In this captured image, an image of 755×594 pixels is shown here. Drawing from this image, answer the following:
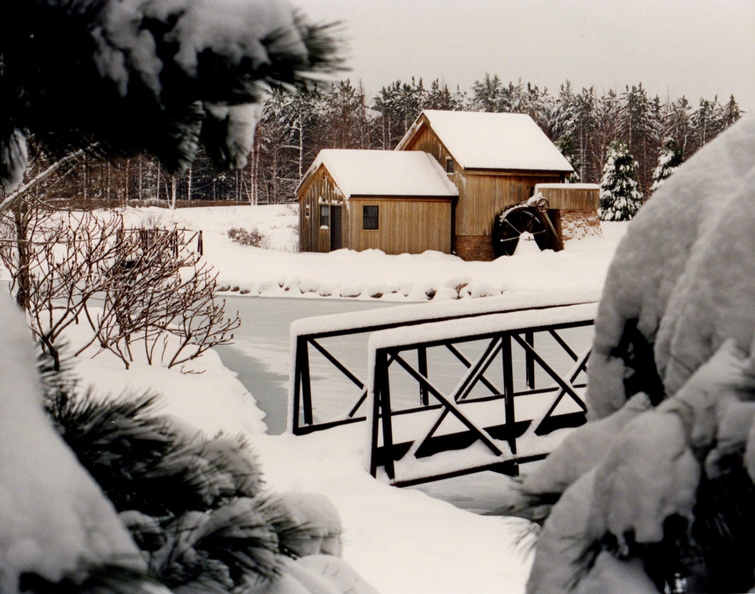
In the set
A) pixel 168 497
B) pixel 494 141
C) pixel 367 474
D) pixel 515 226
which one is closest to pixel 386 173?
pixel 494 141

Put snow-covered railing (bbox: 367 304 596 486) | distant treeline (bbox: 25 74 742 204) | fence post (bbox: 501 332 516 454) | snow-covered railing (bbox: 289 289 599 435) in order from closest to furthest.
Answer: snow-covered railing (bbox: 367 304 596 486), fence post (bbox: 501 332 516 454), snow-covered railing (bbox: 289 289 599 435), distant treeline (bbox: 25 74 742 204)

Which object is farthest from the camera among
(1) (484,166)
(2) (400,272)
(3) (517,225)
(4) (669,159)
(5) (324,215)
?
(4) (669,159)

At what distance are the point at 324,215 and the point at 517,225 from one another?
8.59m

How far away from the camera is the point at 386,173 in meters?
32.1

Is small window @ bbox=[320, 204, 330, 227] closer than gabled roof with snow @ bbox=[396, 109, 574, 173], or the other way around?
gabled roof with snow @ bbox=[396, 109, 574, 173]

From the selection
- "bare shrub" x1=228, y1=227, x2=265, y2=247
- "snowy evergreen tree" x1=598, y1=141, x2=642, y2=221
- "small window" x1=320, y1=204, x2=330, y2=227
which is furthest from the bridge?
"snowy evergreen tree" x1=598, y1=141, x2=642, y2=221

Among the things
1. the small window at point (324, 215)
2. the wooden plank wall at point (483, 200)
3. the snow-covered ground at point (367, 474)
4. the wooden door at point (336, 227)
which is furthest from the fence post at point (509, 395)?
the small window at point (324, 215)

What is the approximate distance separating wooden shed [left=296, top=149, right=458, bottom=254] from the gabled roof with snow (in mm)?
1541

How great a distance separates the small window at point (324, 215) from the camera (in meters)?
33.3

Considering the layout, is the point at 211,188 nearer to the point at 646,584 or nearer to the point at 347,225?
the point at 347,225

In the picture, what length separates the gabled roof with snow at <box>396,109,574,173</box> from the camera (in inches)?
1243

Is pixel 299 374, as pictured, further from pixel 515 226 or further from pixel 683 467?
pixel 515 226

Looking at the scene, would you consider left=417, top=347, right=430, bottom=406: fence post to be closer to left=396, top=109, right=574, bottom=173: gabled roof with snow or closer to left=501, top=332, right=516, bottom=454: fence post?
left=501, top=332, right=516, bottom=454: fence post

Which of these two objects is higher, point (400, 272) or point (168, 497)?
point (168, 497)
